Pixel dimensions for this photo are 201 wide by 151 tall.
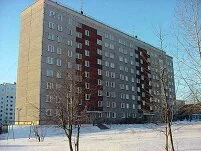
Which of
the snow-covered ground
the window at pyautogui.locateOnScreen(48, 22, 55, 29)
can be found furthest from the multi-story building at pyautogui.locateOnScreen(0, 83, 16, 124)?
the snow-covered ground

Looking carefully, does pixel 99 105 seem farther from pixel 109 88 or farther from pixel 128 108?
pixel 128 108

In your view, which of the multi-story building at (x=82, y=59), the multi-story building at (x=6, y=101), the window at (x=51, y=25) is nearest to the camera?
the multi-story building at (x=82, y=59)

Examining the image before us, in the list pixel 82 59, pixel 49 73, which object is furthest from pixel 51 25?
pixel 49 73

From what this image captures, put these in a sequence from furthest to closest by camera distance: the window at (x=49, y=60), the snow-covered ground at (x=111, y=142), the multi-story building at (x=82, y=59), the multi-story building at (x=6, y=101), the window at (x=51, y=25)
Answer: the multi-story building at (x=6, y=101)
the window at (x=51, y=25)
the window at (x=49, y=60)
the multi-story building at (x=82, y=59)
the snow-covered ground at (x=111, y=142)

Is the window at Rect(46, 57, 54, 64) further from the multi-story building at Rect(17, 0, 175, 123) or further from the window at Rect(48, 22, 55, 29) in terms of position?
the window at Rect(48, 22, 55, 29)

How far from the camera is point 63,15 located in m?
61.3

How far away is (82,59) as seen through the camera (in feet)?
195

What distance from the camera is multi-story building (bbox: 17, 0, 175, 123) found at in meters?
55.6

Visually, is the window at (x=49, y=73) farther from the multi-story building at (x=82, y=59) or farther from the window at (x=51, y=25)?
the window at (x=51, y=25)

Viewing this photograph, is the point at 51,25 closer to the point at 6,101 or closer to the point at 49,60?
the point at 49,60

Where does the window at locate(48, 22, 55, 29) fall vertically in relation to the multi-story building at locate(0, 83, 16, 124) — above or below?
above

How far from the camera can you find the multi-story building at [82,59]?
182 ft

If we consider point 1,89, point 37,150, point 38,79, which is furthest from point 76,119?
point 1,89

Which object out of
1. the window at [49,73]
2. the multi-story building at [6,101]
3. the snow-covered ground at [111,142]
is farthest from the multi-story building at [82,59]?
the multi-story building at [6,101]
